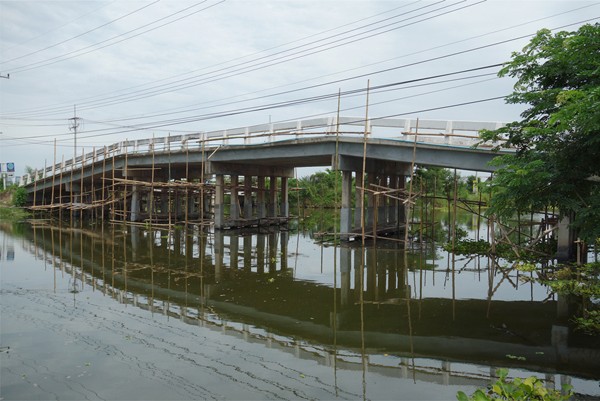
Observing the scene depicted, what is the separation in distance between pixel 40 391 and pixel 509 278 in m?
12.4

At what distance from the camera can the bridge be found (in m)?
18.7

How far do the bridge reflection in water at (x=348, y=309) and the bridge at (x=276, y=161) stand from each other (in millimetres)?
4312

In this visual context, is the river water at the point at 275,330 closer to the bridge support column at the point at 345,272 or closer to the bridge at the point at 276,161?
the bridge support column at the point at 345,272

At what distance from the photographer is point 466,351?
7.80 meters

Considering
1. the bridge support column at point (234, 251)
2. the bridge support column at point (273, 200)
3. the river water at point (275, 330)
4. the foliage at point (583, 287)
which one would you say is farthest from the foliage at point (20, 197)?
the foliage at point (583, 287)

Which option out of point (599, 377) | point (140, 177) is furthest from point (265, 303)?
point (140, 177)

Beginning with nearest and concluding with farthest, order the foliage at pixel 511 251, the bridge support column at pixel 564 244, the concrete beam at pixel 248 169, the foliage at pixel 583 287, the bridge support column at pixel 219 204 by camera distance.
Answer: the foliage at pixel 583 287
the bridge support column at pixel 564 244
the foliage at pixel 511 251
the bridge support column at pixel 219 204
the concrete beam at pixel 248 169

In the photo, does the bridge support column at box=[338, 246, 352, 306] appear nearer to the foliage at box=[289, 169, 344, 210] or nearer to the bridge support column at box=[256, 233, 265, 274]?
the bridge support column at box=[256, 233, 265, 274]

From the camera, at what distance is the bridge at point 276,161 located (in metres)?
18.7

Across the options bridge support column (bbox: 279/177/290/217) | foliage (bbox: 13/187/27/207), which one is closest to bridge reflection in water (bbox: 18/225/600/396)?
bridge support column (bbox: 279/177/290/217)

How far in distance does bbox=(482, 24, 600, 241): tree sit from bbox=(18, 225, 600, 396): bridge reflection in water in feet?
7.36

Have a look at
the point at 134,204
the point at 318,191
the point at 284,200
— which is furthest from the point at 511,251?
the point at 318,191

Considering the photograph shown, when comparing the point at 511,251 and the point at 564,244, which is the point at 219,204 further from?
the point at 564,244

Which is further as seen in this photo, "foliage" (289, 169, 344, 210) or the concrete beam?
"foliage" (289, 169, 344, 210)
